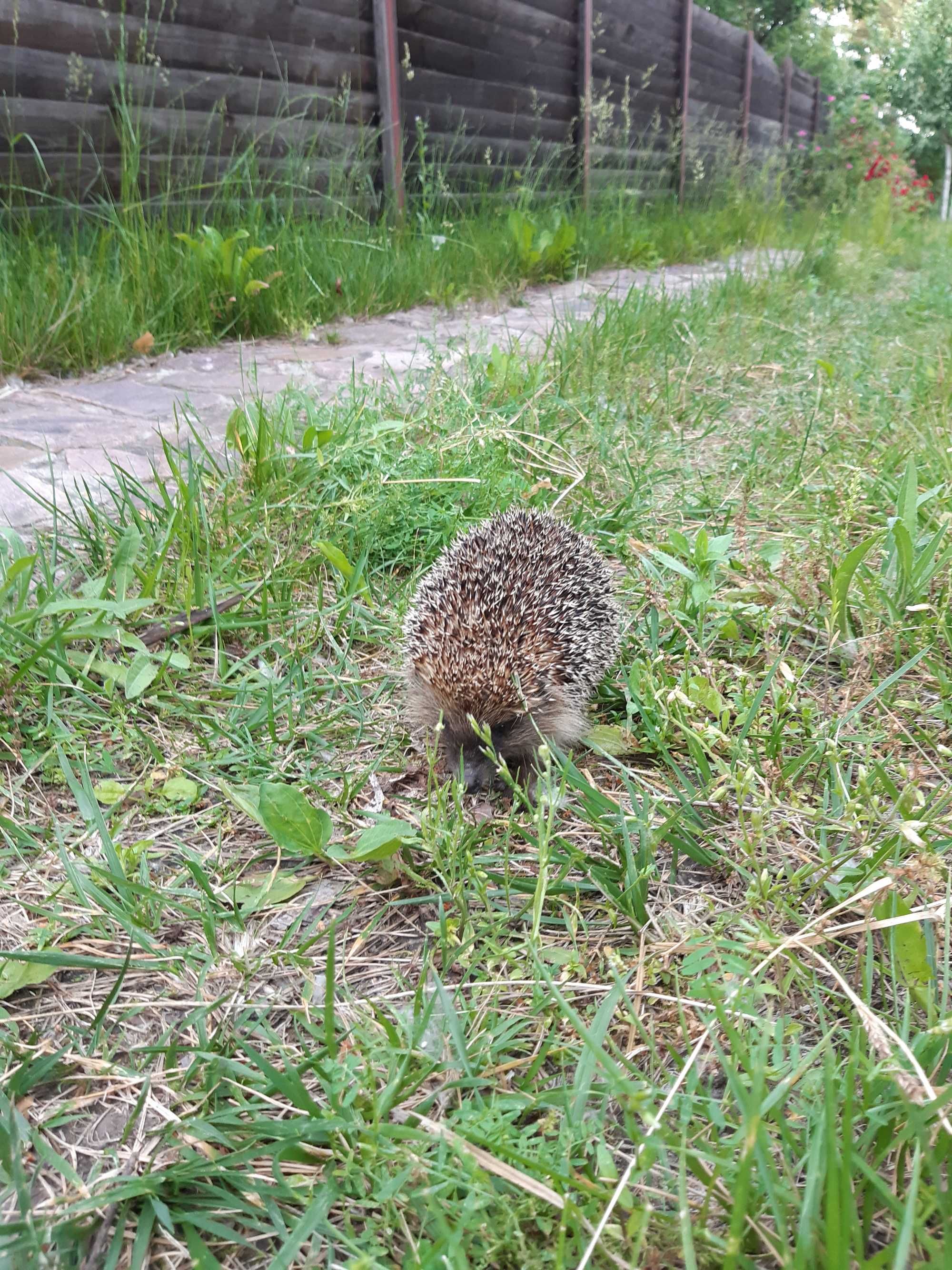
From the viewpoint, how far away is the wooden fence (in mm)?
5504

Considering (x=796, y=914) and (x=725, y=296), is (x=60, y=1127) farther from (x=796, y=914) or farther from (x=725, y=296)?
(x=725, y=296)

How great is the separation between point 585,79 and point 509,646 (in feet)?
34.8

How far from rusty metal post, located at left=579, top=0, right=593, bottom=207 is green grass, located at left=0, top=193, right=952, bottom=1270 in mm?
8044

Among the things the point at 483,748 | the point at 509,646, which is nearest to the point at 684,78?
the point at 509,646

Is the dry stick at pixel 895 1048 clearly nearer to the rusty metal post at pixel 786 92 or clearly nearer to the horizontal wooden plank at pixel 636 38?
the horizontal wooden plank at pixel 636 38

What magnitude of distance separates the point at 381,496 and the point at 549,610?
93cm

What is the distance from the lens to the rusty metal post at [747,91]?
16.5m

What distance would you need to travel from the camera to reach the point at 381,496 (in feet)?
10.5

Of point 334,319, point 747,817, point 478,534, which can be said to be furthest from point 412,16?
point 747,817

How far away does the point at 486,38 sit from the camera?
29.8 feet

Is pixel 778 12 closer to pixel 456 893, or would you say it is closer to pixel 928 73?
pixel 928 73

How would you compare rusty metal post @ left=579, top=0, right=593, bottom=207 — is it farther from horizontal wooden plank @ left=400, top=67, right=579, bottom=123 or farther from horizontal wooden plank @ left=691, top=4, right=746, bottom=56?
horizontal wooden plank @ left=691, top=4, right=746, bottom=56

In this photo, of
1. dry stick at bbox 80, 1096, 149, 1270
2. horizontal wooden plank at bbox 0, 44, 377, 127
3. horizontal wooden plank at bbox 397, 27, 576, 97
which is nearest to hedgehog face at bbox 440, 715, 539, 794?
dry stick at bbox 80, 1096, 149, 1270

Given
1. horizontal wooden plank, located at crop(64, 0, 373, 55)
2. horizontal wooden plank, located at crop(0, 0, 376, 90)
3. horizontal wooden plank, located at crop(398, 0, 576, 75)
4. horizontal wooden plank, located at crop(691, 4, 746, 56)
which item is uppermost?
horizontal wooden plank, located at crop(691, 4, 746, 56)
